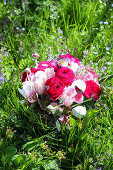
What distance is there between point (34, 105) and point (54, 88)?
256mm

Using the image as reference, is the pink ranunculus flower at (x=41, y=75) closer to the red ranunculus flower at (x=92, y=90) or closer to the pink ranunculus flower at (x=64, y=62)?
the pink ranunculus flower at (x=64, y=62)

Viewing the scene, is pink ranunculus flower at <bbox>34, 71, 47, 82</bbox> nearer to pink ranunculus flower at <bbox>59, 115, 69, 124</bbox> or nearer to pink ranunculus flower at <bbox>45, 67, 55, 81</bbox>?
pink ranunculus flower at <bbox>45, 67, 55, 81</bbox>

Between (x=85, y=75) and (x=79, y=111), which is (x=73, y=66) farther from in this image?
(x=79, y=111)

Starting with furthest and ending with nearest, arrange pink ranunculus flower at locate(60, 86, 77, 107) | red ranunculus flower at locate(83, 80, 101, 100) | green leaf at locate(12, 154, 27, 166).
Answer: red ranunculus flower at locate(83, 80, 101, 100)
pink ranunculus flower at locate(60, 86, 77, 107)
green leaf at locate(12, 154, 27, 166)

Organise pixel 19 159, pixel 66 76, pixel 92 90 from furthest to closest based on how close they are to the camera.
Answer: pixel 92 90 < pixel 66 76 < pixel 19 159

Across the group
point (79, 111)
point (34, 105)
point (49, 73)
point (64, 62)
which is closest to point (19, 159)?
point (34, 105)

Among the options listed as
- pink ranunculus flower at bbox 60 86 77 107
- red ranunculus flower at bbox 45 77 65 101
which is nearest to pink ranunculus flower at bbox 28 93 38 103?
red ranunculus flower at bbox 45 77 65 101

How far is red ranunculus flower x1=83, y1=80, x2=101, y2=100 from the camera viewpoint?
1645 mm

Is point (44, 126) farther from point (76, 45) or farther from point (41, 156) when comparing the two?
point (76, 45)

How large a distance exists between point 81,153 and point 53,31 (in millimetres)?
1616

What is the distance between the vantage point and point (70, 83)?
154 centimetres

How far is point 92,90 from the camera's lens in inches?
65.0

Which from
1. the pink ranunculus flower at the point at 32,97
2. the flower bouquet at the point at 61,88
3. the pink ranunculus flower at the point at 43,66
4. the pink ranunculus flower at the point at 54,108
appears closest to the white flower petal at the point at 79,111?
the flower bouquet at the point at 61,88

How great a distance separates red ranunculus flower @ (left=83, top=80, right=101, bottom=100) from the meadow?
122 millimetres
